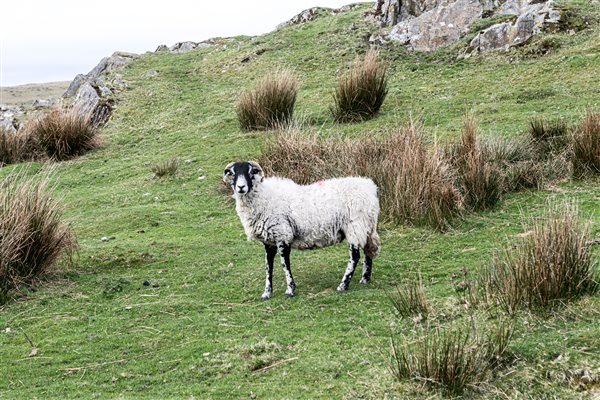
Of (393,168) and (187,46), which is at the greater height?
(187,46)

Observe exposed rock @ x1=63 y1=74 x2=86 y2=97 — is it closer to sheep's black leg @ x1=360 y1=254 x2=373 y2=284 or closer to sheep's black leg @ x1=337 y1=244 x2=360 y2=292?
sheep's black leg @ x1=360 y1=254 x2=373 y2=284

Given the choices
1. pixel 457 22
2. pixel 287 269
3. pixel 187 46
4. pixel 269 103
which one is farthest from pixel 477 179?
pixel 187 46

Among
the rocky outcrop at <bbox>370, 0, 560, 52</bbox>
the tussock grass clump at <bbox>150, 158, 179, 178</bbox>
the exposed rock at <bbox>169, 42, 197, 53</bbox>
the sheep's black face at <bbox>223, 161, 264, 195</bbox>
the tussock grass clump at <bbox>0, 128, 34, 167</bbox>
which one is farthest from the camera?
the exposed rock at <bbox>169, 42, 197, 53</bbox>

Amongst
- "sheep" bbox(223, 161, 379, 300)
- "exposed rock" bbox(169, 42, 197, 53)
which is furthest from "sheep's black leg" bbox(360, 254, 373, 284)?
"exposed rock" bbox(169, 42, 197, 53)

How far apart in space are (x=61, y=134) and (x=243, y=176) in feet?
35.9

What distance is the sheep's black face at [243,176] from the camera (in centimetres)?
705

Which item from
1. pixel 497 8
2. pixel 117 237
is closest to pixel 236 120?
pixel 117 237

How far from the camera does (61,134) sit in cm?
1666

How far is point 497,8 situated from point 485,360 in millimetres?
16924

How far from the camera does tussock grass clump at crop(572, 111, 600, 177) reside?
387 inches

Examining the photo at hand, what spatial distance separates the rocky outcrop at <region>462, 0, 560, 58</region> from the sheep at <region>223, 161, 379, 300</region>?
472 inches

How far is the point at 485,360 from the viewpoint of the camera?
4.71 meters

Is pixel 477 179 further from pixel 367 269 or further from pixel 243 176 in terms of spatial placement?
pixel 243 176

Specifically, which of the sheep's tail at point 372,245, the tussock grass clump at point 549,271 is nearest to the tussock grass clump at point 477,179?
the sheep's tail at point 372,245
